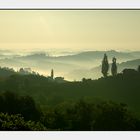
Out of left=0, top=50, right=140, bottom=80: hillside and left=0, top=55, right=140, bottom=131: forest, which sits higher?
left=0, top=50, right=140, bottom=80: hillside

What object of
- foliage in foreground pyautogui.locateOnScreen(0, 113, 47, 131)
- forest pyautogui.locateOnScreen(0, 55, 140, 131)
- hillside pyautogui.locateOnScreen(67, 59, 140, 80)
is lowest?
foliage in foreground pyautogui.locateOnScreen(0, 113, 47, 131)

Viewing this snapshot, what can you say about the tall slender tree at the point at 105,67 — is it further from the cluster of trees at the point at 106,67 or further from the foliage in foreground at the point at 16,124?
the foliage in foreground at the point at 16,124

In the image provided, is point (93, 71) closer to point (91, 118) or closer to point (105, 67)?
point (105, 67)

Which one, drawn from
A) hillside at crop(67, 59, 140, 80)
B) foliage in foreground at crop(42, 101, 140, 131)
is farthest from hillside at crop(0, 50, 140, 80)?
foliage in foreground at crop(42, 101, 140, 131)

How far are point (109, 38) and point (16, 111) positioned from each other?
2.68ft

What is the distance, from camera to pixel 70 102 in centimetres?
443

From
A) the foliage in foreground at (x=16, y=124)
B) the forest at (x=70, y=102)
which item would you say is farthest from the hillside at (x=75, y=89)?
the foliage in foreground at (x=16, y=124)

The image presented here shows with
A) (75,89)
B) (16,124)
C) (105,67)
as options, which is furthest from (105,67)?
(16,124)

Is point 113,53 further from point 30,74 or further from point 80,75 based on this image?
point 30,74

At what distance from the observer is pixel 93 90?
4.45m

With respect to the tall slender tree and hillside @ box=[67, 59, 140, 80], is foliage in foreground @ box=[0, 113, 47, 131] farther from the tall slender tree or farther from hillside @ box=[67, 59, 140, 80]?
the tall slender tree

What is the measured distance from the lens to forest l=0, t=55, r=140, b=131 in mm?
4422
